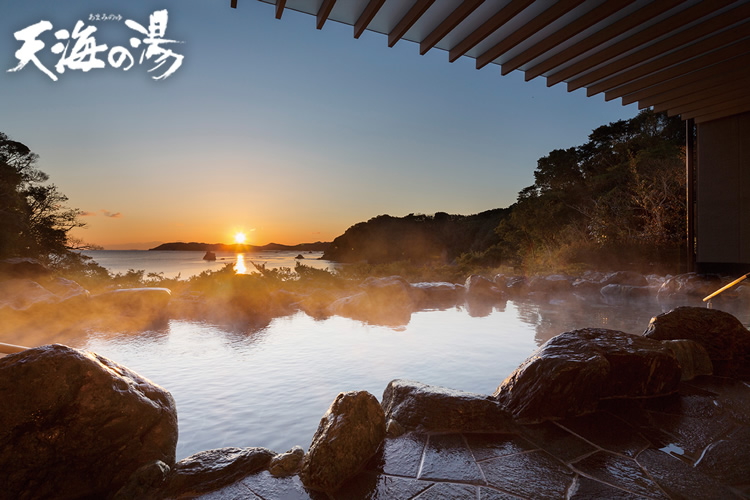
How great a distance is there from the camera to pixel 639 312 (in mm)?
7574

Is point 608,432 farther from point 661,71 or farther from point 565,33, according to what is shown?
point 661,71

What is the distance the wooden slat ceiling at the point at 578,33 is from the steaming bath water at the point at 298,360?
322 cm

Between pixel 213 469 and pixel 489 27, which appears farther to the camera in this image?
pixel 489 27

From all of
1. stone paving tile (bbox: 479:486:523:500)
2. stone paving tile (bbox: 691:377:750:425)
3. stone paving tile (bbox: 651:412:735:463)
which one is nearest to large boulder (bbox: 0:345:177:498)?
stone paving tile (bbox: 479:486:523:500)

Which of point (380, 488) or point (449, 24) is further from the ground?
point (449, 24)

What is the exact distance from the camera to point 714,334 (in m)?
3.80

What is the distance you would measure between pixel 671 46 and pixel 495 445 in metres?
3.97

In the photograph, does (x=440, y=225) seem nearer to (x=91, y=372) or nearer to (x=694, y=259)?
(x=694, y=259)

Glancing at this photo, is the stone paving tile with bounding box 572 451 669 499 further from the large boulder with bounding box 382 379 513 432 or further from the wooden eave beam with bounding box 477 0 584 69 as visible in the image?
the wooden eave beam with bounding box 477 0 584 69

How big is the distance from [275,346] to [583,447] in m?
4.12

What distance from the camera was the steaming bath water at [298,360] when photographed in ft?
10.3

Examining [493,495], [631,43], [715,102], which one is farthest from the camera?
[715,102]

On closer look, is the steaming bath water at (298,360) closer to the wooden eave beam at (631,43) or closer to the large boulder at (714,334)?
the large boulder at (714,334)

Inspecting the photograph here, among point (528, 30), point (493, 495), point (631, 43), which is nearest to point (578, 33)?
point (528, 30)
